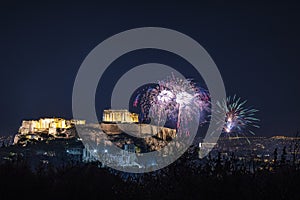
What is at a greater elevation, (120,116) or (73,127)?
(120,116)

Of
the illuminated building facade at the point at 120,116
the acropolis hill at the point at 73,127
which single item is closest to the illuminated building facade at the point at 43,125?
the acropolis hill at the point at 73,127

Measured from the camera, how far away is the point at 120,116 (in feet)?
268

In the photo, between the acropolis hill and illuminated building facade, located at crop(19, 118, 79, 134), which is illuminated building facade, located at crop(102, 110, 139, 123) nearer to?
the acropolis hill

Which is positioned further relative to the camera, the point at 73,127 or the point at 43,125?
the point at 43,125

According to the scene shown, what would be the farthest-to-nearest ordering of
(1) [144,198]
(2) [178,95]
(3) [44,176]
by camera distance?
(2) [178,95] < (3) [44,176] < (1) [144,198]

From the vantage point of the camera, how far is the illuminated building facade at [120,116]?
81688 millimetres

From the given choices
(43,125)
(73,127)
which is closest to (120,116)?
(73,127)

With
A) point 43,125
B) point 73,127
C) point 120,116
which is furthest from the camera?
point 120,116

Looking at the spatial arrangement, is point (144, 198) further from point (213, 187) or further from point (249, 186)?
point (249, 186)

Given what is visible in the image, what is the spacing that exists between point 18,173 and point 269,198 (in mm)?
4234

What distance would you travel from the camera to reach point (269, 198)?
6410mm

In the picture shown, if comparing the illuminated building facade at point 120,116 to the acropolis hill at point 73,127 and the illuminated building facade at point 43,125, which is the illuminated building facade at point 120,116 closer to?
the acropolis hill at point 73,127

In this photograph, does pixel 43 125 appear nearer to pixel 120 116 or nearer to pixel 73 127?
pixel 73 127

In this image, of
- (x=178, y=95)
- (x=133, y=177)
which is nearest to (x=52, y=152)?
(x=178, y=95)
